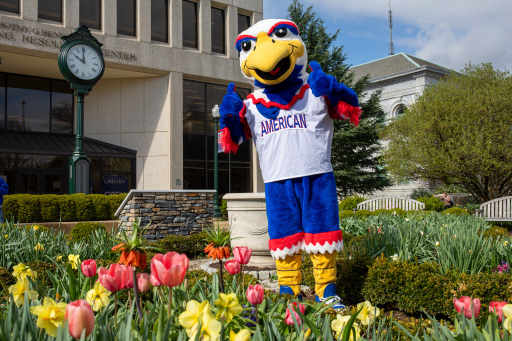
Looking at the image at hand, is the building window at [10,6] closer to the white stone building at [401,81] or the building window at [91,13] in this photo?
the building window at [91,13]

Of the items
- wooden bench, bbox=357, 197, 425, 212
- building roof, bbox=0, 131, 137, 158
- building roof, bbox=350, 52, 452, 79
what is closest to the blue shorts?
wooden bench, bbox=357, 197, 425, 212

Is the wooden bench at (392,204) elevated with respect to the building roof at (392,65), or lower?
lower

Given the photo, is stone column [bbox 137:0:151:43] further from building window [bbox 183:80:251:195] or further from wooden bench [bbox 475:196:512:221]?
wooden bench [bbox 475:196:512:221]

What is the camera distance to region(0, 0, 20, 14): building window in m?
13.2

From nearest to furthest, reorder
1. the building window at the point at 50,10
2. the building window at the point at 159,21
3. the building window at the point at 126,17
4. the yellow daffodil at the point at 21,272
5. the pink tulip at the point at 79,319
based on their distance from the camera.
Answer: the pink tulip at the point at 79,319, the yellow daffodil at the point at 21,272, the building window at the point at 50,10, the building window at the point at 126,17, the building window at the point at 159,21

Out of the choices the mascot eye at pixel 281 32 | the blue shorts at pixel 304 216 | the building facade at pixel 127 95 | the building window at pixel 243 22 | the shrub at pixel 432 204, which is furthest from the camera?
the building window at pixel 243 22

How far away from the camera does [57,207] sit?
8688 millimetres

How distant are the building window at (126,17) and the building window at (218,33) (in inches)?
143

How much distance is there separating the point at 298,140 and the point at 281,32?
0.94 m

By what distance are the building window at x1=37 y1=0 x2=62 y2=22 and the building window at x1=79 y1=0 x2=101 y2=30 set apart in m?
0.76

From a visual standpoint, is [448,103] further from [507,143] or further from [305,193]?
[305,193]

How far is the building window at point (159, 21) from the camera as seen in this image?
15859 mm

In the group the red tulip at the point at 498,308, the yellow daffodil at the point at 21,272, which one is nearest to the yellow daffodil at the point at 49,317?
the yellow daffodil at the point at 21,272

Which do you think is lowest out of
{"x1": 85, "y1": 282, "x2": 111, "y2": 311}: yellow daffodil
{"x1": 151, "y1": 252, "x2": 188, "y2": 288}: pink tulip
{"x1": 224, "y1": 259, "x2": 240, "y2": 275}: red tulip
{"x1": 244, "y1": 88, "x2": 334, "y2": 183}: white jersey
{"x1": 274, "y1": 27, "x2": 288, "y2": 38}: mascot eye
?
{"x1": 85, "y1": 282, "x2": 111, "y2": 311}: yellow daffodil
